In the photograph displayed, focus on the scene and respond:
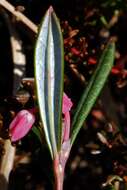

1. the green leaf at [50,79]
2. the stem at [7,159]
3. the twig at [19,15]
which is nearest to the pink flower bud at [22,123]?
the green leaf at [50,79]

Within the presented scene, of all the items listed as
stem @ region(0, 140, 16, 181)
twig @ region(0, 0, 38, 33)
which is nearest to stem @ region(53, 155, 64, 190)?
stem @ region(0, 140, 16, 181)

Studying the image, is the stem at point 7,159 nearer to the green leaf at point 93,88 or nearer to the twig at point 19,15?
the green leaf at point 93,88

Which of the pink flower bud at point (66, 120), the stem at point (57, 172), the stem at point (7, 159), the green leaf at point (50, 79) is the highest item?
the green leaf at point (50, 79)

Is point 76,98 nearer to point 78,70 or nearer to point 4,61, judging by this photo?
point 78,70

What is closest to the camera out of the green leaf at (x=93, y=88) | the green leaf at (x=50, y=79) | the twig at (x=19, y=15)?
the green leaf at (x=50, y=79)

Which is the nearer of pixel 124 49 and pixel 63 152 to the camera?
pixel 63 152

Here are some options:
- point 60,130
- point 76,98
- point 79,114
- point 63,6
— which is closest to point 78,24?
point 63,6

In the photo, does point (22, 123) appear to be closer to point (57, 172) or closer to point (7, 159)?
point (57, 172)
